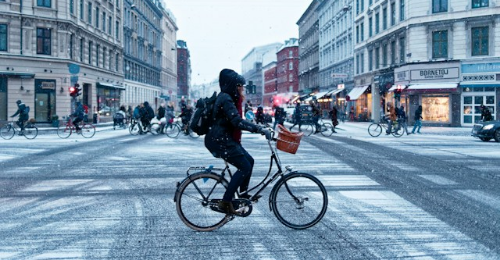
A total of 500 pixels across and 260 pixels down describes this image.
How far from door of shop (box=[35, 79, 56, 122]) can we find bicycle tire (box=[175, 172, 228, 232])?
1275 inches

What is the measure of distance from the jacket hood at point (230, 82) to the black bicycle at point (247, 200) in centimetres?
82

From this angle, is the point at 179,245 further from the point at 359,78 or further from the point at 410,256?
the point at 359,78

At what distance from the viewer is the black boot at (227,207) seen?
5.37m

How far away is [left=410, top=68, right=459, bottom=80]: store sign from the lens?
109 feet

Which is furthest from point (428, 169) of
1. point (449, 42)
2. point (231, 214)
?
point (449, 42)

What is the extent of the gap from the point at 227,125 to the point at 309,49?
74227mm

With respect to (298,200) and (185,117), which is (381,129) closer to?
(185,117)

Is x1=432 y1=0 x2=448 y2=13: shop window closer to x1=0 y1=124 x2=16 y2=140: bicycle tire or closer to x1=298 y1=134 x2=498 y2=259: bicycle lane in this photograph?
x1=298 y1=134 x2=498 y2=259: bicycle lane

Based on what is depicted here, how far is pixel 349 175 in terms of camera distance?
997cm

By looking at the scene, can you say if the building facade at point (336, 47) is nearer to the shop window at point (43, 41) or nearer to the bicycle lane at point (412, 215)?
the shop window at point (43, 41)

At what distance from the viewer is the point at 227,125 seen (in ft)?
17.2

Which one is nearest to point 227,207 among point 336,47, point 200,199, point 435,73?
point 200,199

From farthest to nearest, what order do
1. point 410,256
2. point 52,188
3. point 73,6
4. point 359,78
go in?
point 359,78 < point 73,6 < point 52,188 < point 410,256

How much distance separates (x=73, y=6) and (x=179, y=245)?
35.7 m
